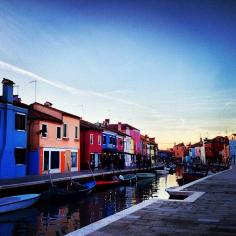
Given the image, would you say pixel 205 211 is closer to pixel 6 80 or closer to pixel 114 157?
pixel 6 80

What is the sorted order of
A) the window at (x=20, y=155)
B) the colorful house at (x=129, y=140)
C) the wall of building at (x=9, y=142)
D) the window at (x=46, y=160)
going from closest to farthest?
the wall of building at (x=9, y=142), the window at (x=20, y=155), the window at (x=46, y=160), the colorful house at (x=129, y=140)

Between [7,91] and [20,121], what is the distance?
329 centimetres

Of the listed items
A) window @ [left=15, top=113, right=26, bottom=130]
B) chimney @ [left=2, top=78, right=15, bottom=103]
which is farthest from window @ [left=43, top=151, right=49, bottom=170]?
chimney @ [left=2, top=78, right=15, bottom=103]

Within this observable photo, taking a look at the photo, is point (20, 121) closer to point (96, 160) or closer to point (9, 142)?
point (9, 142)

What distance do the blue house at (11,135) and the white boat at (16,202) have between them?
9.00 metres

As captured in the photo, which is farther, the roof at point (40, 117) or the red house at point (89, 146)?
the red house at point (89, 146)

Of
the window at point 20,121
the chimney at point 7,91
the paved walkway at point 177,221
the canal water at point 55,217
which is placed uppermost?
the chimney at point 7,91

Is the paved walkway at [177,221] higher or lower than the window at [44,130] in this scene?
lower

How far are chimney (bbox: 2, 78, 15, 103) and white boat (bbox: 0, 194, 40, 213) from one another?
1186cm

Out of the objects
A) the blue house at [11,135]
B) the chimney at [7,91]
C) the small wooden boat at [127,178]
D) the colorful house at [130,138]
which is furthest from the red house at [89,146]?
the colorful house at [130,138]

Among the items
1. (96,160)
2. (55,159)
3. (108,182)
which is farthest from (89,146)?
(108,182)

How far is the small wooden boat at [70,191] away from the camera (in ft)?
68.8

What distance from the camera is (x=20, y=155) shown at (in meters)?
29.4

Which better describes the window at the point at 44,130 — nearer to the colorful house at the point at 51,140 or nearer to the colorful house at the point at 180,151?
the colorful house at the point at 51,140
